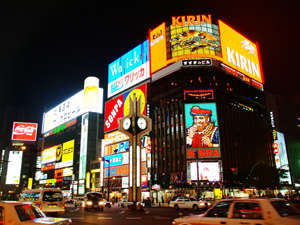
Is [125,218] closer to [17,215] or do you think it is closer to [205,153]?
[17,215]

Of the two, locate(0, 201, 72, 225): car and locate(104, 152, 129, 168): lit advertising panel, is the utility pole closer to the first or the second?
locate(0, 201, 72, 225): car

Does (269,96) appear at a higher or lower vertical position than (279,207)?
higher

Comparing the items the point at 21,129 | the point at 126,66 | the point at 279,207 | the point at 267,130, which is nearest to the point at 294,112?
the point at 267,130

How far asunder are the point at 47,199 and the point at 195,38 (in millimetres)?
57394

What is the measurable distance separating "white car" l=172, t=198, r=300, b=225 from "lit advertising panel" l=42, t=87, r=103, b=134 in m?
83.8

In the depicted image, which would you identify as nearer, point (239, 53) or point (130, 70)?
point (130, 70)

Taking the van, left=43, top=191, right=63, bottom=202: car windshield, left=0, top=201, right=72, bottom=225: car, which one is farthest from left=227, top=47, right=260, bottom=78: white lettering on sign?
left=0, top=201, right=72, bottom=225: car

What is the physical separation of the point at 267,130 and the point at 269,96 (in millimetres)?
23511

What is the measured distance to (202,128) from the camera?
62.2 metres

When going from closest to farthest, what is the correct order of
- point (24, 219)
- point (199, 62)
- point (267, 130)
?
point (24, 219) → point (199, 62) → point (267, 130)

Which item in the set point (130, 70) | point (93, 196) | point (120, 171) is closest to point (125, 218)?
point (93, 196)

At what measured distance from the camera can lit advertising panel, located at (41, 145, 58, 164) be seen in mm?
110338

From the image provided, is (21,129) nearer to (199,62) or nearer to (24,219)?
(199,62)

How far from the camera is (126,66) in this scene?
72.3 meters
